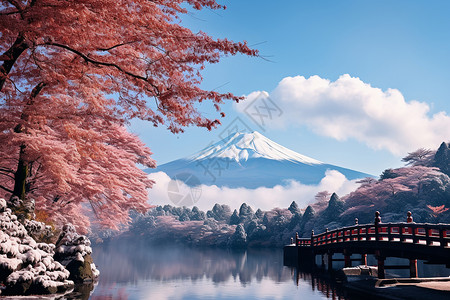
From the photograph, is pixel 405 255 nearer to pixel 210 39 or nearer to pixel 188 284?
pixel 188 284

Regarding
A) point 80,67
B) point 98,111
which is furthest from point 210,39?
point 98,111

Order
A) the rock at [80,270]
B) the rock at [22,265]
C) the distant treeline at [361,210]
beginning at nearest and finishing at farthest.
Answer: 1. the rock at [22,265]
2. the rock at [80,270]
3. the distant treeline at [361,210]

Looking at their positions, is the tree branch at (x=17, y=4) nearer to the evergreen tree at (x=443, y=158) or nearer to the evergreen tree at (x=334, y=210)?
the evergreen tree at (x=334, y=210)

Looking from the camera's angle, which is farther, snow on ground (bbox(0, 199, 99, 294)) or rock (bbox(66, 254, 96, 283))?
rock (bbox(66, 254, 96, 283))

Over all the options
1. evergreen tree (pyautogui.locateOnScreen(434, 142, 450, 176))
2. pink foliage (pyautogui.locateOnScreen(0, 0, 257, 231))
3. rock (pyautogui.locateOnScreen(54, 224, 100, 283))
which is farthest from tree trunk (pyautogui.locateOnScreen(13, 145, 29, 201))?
evergreen tree (pyautogui.locateOnScreen(434, 142, 450, 176))

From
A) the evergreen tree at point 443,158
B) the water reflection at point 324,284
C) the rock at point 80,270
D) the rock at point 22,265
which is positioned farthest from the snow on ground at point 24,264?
the evergreen tree at point 443,158

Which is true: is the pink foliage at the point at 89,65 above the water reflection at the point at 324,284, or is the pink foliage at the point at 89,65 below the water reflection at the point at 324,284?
above

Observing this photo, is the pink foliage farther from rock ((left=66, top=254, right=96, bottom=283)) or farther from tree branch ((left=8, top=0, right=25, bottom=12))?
rock ((left=66, top=254, right=96, bottom=283))

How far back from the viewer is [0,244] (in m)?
12.5

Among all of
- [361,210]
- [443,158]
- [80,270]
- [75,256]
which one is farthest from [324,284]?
[443,158]

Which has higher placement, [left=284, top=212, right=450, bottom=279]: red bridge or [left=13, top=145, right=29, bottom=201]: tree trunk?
[left=13, top=145, right=29, bottom=201]: tree trunk

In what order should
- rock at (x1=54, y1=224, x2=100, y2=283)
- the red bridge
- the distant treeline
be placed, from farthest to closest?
the distant treeline → rock at (x1=54, y1=224, x2=100, y2=283) → the red bridge

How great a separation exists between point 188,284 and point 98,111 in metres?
10.9

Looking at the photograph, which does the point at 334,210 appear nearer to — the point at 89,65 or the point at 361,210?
the point at 361,210
